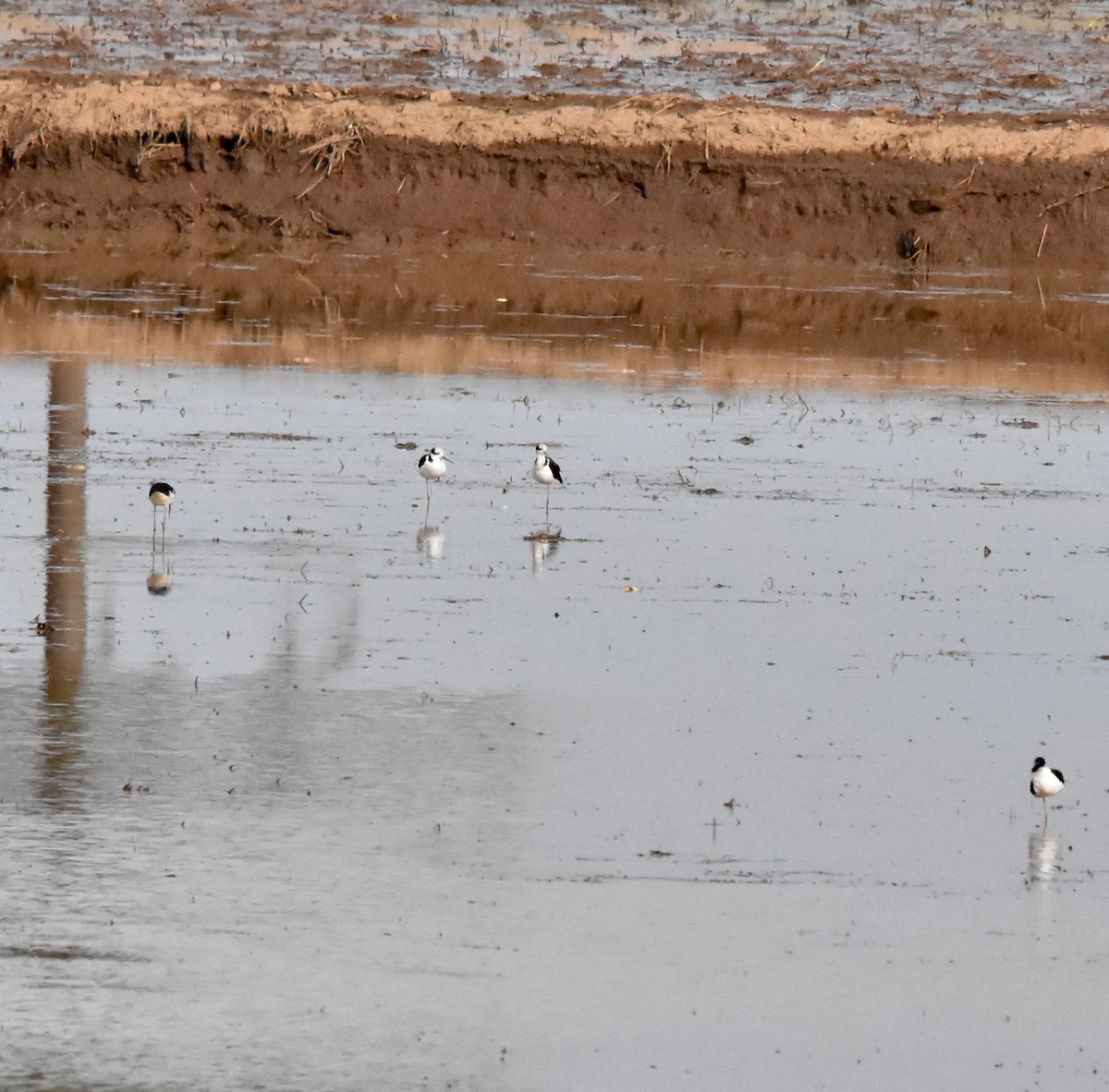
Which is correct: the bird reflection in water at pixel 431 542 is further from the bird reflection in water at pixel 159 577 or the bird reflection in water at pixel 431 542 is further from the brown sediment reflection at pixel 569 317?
the brown sediment reflection at pixel 569 317

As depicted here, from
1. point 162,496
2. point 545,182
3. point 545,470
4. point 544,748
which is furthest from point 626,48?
point 544,748

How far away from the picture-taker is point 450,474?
738 inches

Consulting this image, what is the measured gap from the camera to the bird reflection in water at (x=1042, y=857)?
9.31 meters

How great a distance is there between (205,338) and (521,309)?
5.36 m

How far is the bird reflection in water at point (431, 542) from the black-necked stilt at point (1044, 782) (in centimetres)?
608

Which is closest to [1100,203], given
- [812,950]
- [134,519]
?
[134,519]

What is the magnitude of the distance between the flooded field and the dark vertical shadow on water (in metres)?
0.04

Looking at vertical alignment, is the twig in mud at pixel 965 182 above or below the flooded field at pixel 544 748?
above

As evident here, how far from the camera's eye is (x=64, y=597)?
1345cm

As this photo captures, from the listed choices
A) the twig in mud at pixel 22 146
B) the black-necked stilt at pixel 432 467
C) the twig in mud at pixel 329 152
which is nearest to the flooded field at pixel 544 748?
the black-necked stilt at pixel 432 467

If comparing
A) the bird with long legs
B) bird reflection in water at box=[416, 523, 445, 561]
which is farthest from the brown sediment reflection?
the bird with long legs

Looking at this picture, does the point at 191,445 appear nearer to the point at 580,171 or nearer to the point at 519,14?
the point at 580,171

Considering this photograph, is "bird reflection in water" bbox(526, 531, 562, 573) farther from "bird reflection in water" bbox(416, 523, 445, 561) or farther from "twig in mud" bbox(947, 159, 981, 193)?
"twig in mud" bbox(947, 159, 981, 193)

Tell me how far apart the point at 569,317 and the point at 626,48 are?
22320 mm
